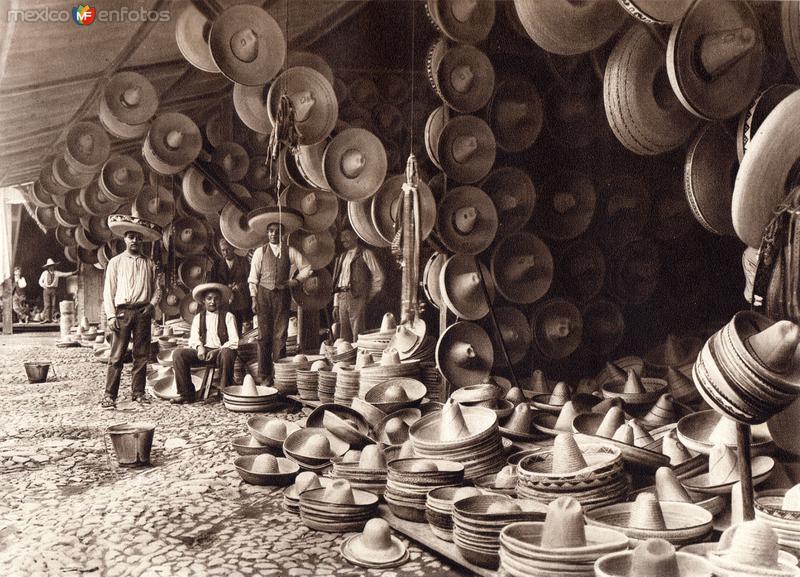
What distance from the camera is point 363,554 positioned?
2.99 meters

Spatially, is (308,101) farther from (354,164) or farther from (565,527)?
(565,527)

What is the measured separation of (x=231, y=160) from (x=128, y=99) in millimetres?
2412

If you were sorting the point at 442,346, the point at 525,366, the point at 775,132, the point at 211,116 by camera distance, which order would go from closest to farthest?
1. the point at 775,132
2. the point at 442,346
3. the point at 525,366
4. the point at 211,116

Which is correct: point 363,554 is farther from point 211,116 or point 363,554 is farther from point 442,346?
point 211,116

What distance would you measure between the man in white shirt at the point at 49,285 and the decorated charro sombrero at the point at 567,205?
30.5ft

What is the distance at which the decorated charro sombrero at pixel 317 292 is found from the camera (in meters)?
8.13

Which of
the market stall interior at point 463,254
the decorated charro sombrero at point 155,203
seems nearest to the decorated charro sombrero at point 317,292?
the market stall interior at point 463,254

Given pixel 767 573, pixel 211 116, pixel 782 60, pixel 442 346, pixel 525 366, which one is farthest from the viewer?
pixel 211 116

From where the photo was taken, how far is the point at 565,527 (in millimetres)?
2240

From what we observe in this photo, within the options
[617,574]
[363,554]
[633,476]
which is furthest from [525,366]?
[617,574]

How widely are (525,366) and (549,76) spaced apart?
245cm

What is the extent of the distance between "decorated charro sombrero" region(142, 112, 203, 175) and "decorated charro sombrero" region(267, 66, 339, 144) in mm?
1551

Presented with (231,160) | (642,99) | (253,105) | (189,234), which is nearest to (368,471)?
(642,99)

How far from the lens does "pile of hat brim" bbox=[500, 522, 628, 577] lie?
2.20m
